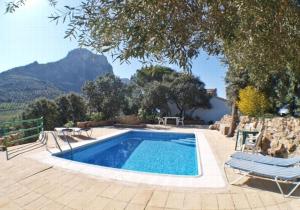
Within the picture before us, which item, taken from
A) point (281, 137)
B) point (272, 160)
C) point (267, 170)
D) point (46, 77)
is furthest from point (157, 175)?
point (46, 77)

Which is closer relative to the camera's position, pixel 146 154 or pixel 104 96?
pixel 146 154

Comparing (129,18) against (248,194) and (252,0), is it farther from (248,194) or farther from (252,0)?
(248,194)

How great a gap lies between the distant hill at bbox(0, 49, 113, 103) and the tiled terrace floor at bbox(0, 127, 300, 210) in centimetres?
3157

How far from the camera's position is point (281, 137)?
8.84 meters

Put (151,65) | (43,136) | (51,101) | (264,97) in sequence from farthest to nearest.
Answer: (51,101), (264,97), (43,136), (151,65)

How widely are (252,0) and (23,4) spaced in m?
2.23

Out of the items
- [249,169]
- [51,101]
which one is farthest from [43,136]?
[51,101]

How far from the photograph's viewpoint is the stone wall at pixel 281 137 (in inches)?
313

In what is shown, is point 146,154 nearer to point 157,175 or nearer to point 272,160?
point 157,175

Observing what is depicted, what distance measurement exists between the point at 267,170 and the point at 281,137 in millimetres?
4273

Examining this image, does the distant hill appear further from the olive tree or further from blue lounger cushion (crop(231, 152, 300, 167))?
blue lounger cushion (crop(231, 152, 300, 167))

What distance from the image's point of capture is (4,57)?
4414mm

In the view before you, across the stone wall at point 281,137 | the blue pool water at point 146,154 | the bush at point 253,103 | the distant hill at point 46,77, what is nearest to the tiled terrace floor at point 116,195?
the blue pool water at point 146,154

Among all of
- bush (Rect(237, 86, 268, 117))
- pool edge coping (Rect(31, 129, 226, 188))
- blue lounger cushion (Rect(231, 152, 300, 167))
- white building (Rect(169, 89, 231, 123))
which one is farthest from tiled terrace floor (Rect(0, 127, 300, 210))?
white building (Rect(169, 89, 231, 123))
